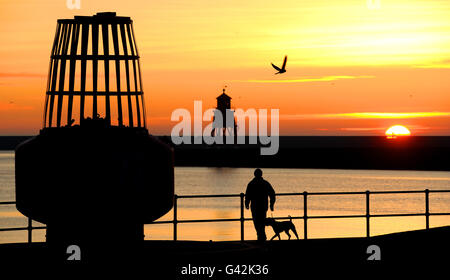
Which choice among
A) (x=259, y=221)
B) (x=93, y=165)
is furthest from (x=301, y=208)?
(x=93, y=165)

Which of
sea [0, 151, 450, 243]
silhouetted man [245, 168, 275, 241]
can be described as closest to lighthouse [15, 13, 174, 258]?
sea [0, 151, 450, 243]

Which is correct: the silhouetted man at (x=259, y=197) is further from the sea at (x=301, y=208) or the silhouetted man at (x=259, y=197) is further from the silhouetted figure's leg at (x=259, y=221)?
the sea at (x=301, y=208)

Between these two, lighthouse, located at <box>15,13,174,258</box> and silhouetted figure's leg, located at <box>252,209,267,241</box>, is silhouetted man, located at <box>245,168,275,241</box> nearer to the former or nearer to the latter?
silhouetted figure's leg, located at <box>252,209,267,241</box>

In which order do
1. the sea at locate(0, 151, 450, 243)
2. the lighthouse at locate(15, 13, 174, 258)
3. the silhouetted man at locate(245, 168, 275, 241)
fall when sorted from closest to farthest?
the lighthouse at locate(15, 13, 174, 258), the silhouetted man at locate(245, 168, 275, 241), the sea at locate(0, 151, 450, 243)

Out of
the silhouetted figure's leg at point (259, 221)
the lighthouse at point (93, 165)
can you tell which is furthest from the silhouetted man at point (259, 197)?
the lighthouse at point (93, 165)

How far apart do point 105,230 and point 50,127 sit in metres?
1.43

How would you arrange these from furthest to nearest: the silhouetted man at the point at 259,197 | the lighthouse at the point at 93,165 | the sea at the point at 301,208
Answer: the sea at the point at 301,208 < the silhouetted man at the point at 259,197 < the lighthouse at the point at 93,165

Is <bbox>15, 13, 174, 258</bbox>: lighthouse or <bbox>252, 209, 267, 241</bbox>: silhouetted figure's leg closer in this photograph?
<bbox>15, 13, 174, 258</bbox>: lighthouse

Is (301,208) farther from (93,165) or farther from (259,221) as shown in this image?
(93,165)

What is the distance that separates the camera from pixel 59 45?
10172 millimetres

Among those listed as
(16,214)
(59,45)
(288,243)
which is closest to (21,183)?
(59,45)

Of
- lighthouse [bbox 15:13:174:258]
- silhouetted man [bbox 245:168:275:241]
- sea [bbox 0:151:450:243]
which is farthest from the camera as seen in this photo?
sea [bbox 0:151:450:243]

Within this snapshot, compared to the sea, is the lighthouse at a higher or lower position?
higher
